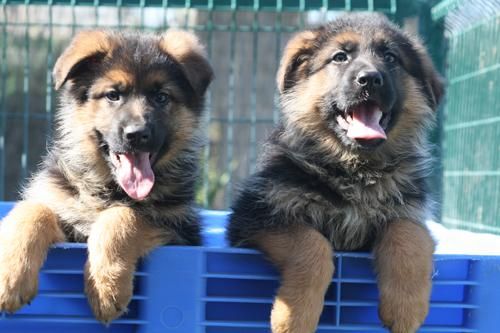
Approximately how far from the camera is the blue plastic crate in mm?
2934

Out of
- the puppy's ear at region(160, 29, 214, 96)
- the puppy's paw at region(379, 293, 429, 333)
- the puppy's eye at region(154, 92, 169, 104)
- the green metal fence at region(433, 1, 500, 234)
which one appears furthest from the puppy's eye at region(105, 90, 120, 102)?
the green metal fence at region(433, 1, 500, 234)

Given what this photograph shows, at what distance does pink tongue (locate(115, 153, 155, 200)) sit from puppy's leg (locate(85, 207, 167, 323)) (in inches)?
8.7

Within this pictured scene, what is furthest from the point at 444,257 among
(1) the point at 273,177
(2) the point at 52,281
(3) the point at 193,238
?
(2) the point at 52,281

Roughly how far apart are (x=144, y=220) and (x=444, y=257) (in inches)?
Result: 48.6

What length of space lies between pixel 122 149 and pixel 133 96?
28 centimetres

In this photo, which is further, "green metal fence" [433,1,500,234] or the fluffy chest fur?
"green metal fence" [433,1,500,234]

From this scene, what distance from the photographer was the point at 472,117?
5258 mm

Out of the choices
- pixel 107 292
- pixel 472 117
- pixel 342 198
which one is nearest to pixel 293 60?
pixel 342 198

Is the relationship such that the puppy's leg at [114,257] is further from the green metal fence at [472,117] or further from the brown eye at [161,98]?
the green metal fence at [472,117]

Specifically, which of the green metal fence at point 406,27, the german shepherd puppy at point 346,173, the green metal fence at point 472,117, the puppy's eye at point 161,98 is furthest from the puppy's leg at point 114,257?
the green metal fence at point 472,117

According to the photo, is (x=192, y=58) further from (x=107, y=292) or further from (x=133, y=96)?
(x=107, y=292)

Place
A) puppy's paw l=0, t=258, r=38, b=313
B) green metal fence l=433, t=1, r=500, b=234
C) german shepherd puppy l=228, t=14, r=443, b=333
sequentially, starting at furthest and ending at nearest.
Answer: green metal fence l=433, t=1, r=500, b=234, german shepherd puppy l=228, t=14, r=443, b=333, puppy's paw l=0, t=258, r=38, b=313

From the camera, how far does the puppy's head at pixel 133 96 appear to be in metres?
3.65

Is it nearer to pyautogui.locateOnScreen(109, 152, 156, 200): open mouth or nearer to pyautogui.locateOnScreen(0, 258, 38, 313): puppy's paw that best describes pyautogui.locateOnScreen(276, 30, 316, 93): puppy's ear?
pyautogui.locateOnScreen(109, 152, 156, 200): open mouth
